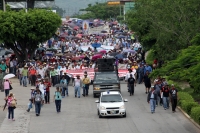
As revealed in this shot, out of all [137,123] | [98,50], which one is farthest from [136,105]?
[98,50]

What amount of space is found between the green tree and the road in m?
14.3

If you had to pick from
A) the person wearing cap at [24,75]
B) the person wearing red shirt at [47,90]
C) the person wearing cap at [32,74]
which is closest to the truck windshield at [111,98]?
the person wearing red shirt at [47,90]

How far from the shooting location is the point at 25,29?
5256cm

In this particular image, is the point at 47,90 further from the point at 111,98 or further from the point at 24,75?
the point at 24,75

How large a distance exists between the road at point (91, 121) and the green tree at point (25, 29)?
46.8ft

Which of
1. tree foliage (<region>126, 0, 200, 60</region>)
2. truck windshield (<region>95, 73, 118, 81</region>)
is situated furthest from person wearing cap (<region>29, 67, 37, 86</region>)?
tree foliage (<region>126, 0, 200, 60</region>)

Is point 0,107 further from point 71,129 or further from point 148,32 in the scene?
point 148,32

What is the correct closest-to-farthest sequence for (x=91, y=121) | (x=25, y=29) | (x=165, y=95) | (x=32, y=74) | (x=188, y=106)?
1. (x=91, y=121)
2. (x=188, y=106)
3. (x=165, y=95)
4. (x=32, y=74)
5. (x=25, y=29)

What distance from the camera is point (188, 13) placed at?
41.5 m

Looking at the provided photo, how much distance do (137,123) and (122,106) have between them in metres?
1.60

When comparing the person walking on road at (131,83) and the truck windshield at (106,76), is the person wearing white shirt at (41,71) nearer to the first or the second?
the truck windshield at (106,76)

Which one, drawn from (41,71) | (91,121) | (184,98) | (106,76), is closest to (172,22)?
(106,76)

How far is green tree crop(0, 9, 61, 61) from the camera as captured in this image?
2066 inches

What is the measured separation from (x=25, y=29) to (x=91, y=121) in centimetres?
2152
